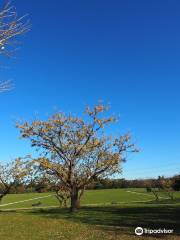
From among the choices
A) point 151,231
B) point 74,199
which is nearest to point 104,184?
point 74,199

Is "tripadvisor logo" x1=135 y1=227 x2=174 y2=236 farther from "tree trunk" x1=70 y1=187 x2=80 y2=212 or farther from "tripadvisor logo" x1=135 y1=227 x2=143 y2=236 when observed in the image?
"tree trunk" x1=70 y1=187 x2=80 y2=212

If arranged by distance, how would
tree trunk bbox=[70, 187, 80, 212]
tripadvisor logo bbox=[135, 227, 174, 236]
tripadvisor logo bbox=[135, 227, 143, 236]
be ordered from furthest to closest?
1. tree trunk bbox=[70, 187, 80, 212]
2. tripadvisor logo bbox=[135, 227, 174, 236]
3. tripadvisor logo bbox=[135, 227, 143, 236]

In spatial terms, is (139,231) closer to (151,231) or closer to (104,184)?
(151,231)

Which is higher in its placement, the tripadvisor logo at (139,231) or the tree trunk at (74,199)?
the tree trunk at (74,199)

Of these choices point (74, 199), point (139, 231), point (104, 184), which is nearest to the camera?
point (139, 231)

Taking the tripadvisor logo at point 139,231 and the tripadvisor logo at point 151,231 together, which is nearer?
the tripadvisor logo at point 139,231

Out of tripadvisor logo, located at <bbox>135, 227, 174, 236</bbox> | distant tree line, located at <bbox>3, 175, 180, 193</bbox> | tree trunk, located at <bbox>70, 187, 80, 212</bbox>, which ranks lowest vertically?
tripadvisor logo, located at <bbox>135, 227, 174, 236</bbox>

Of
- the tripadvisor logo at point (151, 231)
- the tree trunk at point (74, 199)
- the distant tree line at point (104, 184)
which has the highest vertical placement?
the distant tree line at point (104, 184)

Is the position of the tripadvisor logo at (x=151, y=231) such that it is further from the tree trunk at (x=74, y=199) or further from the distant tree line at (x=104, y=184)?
the distant tree line at (x=104, y=184)

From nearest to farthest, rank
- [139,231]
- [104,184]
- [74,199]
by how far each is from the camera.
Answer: [139,231], [74,199], [104,184]

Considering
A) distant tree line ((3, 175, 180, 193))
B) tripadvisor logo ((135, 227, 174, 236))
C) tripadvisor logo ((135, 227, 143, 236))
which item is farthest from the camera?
distant tree line ((3, 175, 180, 193))

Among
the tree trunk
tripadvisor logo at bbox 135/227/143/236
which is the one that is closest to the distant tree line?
the tree trunk

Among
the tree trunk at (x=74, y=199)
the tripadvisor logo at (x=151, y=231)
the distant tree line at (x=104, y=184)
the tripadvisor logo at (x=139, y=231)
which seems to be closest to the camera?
the tripadvisor logo at (x=139, y=231)

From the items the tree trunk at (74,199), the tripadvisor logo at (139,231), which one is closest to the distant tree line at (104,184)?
the tree trunk at (74,199)
